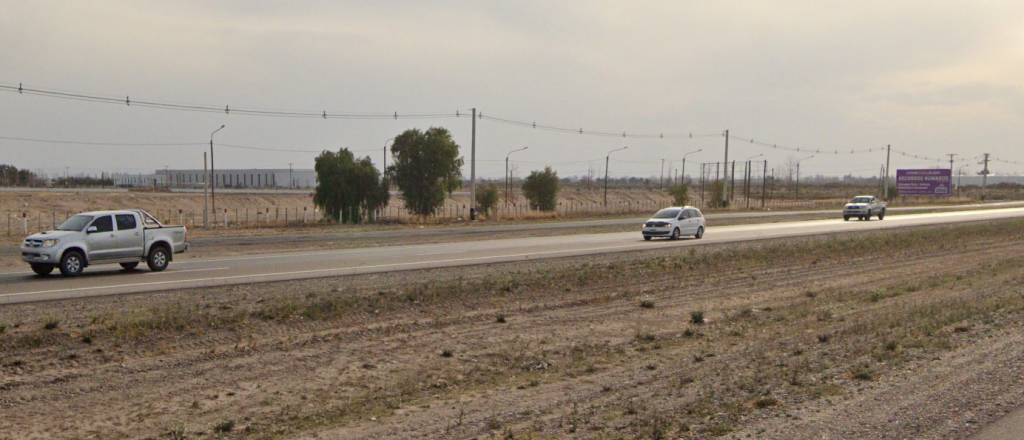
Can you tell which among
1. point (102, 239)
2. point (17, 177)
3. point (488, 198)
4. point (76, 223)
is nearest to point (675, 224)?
point (102, 239)

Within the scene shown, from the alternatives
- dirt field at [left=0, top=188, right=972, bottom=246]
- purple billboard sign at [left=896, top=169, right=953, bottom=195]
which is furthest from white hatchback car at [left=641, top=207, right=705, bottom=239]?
purple billboard sign at [left=896, top=169, right=953, bottom=195]

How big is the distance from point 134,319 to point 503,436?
319 inches

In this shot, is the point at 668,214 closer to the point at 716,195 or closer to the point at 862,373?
the point at 862,373

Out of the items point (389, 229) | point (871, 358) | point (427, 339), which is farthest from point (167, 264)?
point (389, 229)

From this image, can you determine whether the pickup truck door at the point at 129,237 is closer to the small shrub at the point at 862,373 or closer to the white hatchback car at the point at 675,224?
the small shrub at the point at 862,373

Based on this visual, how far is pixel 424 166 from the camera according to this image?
58.8 m

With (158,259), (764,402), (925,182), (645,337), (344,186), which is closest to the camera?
(764,402)

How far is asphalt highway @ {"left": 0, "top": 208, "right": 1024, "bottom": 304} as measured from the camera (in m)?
16.8

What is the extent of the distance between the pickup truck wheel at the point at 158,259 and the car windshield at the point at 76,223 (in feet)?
5.79

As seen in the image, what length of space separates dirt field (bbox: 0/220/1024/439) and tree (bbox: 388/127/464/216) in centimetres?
4017

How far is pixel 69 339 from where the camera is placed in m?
11.3

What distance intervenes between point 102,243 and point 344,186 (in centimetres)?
3746

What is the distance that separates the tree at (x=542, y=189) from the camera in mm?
73000

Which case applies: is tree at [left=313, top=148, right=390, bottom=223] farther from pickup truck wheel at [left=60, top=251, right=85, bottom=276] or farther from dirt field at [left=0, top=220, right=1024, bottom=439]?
dirt field at [left=0, top=220, right=1024, bottom=439]
